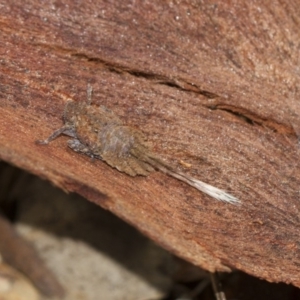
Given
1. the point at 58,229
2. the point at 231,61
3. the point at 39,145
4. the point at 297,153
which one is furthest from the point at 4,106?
the point at 58,229

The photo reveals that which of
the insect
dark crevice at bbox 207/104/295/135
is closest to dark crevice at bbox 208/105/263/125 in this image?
dark crevice at bbox 207/104/295/135

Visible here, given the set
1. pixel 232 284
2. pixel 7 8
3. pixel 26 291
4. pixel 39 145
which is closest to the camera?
pixel 7 8

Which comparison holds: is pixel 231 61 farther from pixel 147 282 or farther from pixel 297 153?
pixel 147 282

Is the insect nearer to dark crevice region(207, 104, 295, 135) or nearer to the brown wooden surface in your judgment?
the brown wooden surface

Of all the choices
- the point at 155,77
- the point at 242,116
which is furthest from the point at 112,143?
the point at 242,116

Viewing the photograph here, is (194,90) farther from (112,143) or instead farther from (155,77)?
(112,143)
